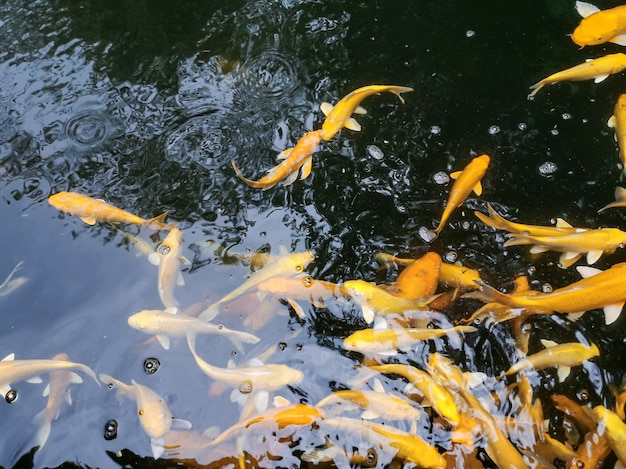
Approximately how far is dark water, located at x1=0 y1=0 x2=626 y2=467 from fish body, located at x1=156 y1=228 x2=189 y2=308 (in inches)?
2.5

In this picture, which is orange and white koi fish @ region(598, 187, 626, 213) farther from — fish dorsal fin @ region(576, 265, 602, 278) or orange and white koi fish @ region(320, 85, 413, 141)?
orange and white koi fish @ region(320, 85, 413, 141)

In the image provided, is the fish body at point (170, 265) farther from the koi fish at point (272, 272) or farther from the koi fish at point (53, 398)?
the koi fish at point (53, 398)

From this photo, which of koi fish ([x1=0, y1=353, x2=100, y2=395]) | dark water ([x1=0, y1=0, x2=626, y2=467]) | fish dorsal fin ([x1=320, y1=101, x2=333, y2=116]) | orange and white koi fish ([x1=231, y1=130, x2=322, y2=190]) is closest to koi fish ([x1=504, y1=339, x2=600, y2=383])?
dark water ([x1=0, y1=0, x2=626, y2=467])

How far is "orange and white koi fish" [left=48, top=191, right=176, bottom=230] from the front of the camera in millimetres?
2854

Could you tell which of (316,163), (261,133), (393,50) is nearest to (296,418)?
(316,163)

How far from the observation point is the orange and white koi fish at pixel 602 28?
3.29 meters

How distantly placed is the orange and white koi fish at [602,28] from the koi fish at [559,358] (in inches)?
80.7

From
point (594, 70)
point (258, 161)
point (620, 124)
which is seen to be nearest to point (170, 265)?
point (258, 161)

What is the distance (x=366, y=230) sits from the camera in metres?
2.83

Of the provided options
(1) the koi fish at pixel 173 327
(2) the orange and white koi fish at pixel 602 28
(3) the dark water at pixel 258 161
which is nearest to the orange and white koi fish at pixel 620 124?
(3) the dark water at pixel 258 161

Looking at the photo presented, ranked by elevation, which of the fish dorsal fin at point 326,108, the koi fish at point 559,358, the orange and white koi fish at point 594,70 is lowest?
the koi fish at point 559,358

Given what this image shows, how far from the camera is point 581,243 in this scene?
2.57 metres

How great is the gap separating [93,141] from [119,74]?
1.89 feet

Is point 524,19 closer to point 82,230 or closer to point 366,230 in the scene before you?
point 366,230
